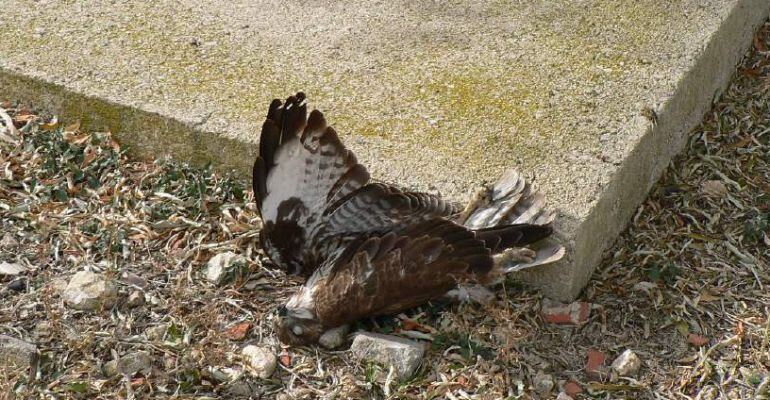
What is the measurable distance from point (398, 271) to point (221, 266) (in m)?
0.62

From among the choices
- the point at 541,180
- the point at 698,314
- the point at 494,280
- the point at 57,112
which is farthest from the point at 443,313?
the point at 57,112

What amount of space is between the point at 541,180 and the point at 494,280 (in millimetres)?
395

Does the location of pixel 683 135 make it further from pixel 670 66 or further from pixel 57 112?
pixel 57 112

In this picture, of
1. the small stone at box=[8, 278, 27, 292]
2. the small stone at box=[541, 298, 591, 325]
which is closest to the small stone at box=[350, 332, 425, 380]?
the small stone at box=[541, 298, 591, 325]

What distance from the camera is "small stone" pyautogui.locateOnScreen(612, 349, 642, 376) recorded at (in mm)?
3121

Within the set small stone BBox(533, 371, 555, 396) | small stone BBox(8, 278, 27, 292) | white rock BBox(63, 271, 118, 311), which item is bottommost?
small stone BBox(533, 371, 555, 396)

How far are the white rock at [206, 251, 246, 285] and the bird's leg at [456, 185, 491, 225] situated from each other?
0.68m

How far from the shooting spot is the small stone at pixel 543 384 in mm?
3056

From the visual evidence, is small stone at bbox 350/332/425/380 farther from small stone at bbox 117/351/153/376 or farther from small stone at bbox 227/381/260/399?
small stone at bbox 117/351/153/376

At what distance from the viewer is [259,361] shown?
10.1 feet

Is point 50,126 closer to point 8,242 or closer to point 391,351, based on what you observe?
point 8,242

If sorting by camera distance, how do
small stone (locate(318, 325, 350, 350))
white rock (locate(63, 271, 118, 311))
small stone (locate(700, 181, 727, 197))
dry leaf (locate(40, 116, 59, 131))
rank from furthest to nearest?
dry leaf (locate(40, 116, 59, 131)) < small stone (locate(700, 181, 727, 197)) < white rock (locate(63, 271, 118, 311)) < small stone (locate(318, 325, 350, 350))

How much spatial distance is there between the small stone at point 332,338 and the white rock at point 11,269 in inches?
38.8

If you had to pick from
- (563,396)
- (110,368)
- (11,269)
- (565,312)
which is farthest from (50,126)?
(563,396)
